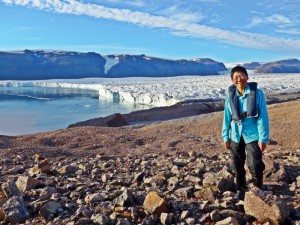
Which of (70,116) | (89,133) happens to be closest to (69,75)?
(70,116)

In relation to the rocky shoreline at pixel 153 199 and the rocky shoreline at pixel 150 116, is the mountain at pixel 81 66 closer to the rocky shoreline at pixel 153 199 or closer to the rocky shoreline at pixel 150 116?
the rocky shoreline at pixel 150 116

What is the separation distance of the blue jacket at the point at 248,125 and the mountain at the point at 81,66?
58666 millimetres

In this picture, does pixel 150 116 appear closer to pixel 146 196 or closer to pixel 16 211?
pixel 146 196

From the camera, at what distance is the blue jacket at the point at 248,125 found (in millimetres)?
2889

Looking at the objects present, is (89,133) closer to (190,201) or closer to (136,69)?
(190,201)

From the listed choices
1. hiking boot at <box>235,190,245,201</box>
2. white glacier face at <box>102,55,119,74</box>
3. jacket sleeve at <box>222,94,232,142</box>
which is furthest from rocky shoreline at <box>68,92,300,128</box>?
white glacier face at <box>102,55,119,74</box>

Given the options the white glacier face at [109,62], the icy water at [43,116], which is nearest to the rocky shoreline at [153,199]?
the icy water at [43,116]

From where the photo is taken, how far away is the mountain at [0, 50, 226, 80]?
198ft

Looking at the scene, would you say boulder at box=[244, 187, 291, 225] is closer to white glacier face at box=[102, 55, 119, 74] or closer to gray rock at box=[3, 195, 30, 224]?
gray rock at box=[3, 195, 30, 224]

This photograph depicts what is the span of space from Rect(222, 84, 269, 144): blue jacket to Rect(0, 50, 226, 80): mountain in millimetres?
58666

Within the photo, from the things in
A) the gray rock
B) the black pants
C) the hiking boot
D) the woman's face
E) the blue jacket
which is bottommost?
the gray rock

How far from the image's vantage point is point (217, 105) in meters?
19.0

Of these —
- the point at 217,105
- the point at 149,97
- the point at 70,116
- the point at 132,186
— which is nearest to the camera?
the point at 132,186

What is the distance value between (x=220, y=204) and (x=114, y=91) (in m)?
29.1
